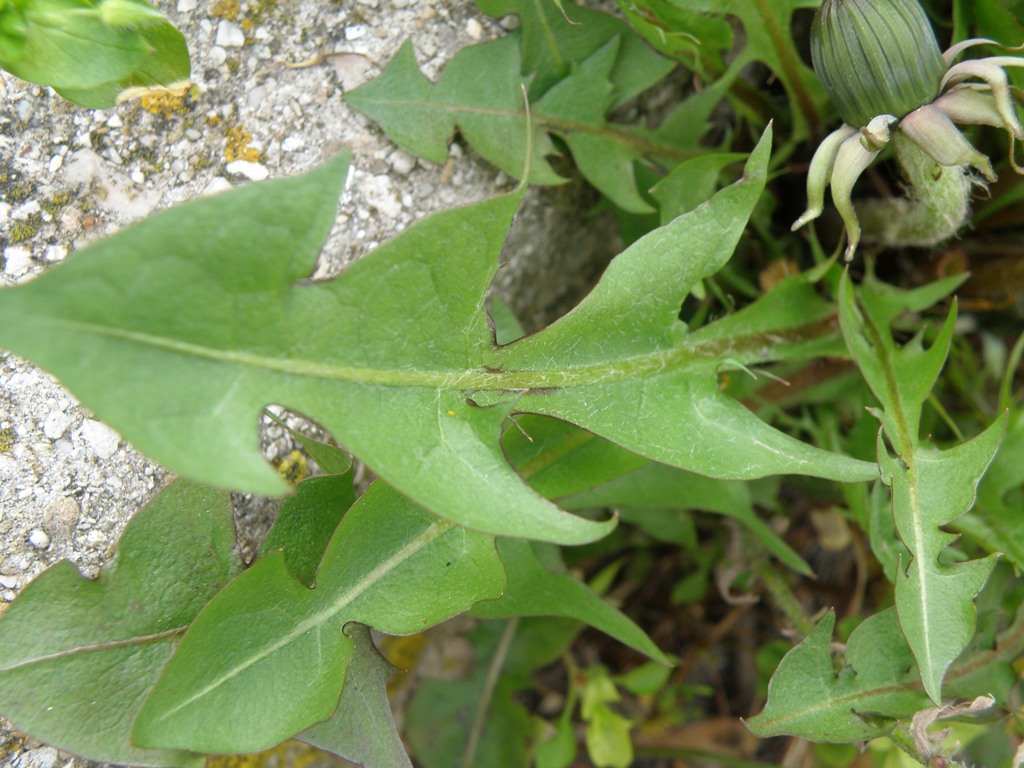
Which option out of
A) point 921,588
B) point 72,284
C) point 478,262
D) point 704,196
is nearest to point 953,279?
point 704,196

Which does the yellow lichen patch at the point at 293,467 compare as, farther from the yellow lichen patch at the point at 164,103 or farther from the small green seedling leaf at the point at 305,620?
the yellow lichen patch at the point at 164,103

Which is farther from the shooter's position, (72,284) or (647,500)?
(647,500)

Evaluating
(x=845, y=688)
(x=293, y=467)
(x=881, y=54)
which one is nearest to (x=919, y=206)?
(x=881, y=54)

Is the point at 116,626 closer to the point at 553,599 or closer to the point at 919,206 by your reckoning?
the point at 553,599

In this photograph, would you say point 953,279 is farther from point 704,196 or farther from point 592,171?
point 592,171

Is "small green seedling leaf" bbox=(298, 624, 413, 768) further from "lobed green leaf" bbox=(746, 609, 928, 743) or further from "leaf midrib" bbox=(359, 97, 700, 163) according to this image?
"leaf midrib" bbox=(359, 97, 700, 163)

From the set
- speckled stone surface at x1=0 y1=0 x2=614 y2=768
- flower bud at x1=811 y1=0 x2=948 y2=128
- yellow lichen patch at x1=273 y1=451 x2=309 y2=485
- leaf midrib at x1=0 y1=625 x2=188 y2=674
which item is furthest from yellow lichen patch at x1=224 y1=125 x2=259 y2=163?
flower bud at x1=811 y1=0 x2=948 y2=128

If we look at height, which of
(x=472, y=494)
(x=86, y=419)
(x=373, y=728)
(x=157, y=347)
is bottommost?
(x=373, y=728)

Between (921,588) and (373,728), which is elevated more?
(921,588)
